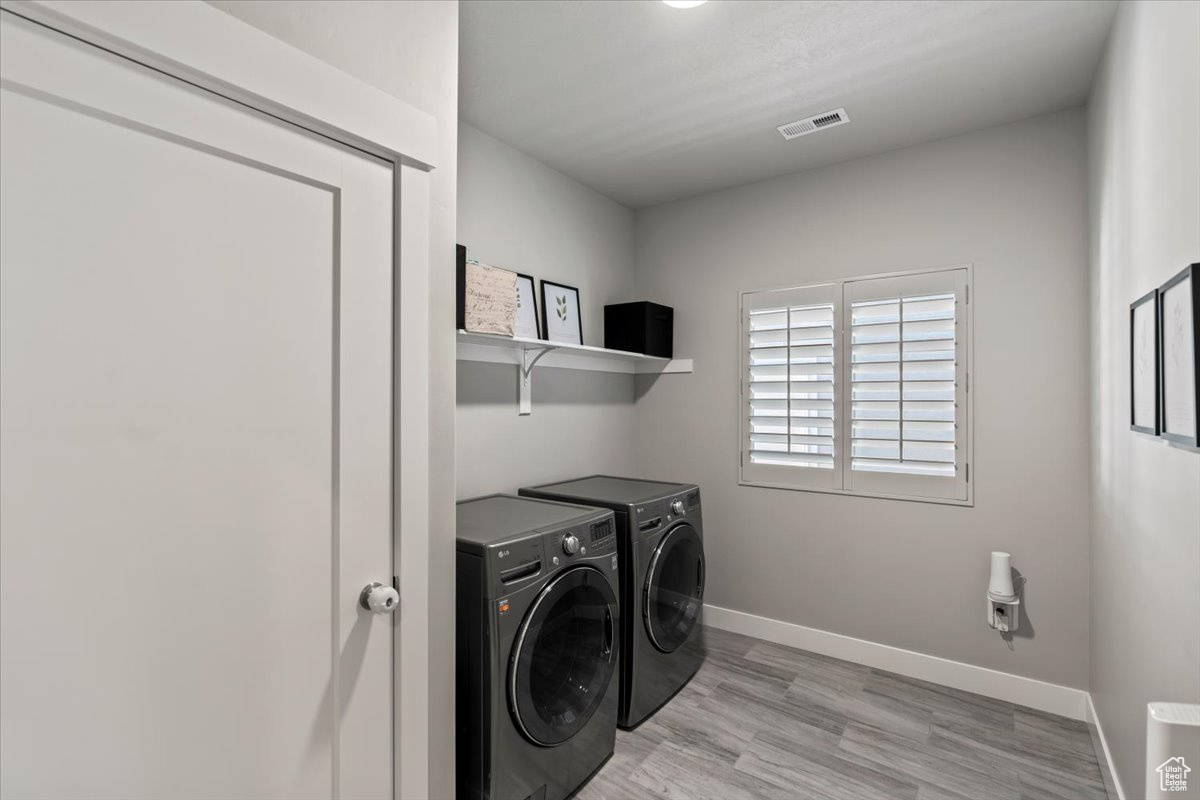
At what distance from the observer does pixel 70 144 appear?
857mm

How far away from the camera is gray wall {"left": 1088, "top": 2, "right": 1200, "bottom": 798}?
114cm

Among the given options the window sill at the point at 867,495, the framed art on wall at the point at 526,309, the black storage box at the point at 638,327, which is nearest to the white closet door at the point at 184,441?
the framed art on wall at the point at 526,309

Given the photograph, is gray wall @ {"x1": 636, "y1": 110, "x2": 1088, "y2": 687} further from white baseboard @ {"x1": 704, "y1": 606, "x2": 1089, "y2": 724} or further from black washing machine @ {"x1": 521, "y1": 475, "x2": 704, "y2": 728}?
black washing machine @ {"x1": 521, "y1": 475, "x2": 704, "y2": 728}

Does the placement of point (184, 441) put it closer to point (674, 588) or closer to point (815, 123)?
point (674, 588)

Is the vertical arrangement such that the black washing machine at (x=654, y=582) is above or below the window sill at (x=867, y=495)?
below

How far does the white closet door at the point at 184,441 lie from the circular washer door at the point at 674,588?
4.46 feet

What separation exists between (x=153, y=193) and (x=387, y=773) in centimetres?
126

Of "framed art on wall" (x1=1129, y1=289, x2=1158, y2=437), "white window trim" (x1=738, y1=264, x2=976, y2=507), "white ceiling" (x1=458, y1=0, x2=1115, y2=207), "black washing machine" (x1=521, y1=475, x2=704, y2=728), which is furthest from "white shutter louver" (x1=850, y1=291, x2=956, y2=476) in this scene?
"framed art on wall" (x1=1129, y1=289, x2=1158, y2=437)

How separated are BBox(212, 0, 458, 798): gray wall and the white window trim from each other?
7.06ft

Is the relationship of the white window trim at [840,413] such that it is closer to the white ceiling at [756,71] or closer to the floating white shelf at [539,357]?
the floating white shelf at [539,357]

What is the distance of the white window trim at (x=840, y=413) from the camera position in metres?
2.63

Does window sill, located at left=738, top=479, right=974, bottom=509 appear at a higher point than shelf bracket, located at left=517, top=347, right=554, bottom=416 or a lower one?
lower

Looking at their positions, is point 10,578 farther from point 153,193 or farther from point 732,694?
point 732,694

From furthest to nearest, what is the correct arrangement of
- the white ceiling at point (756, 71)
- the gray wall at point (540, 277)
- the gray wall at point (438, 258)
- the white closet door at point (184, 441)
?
the gray wall at point (540, 277)
the white ceiling at point (756, 71)
the gray wall at point (438, 258)
the white closet door at point (184, 441)
